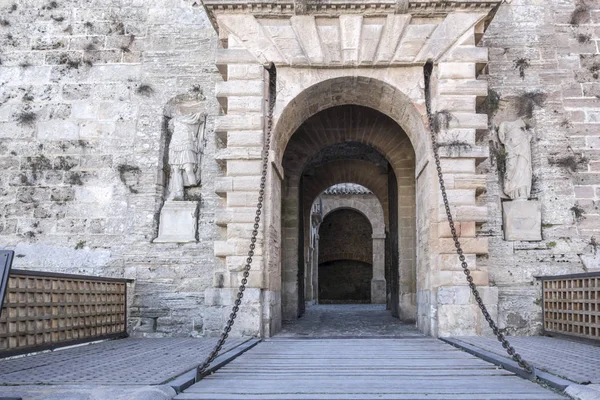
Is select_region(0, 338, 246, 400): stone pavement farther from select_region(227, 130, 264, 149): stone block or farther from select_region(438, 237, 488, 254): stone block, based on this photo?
select_region(438, 237, 488, 254): stone block

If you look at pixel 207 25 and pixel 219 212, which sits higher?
pixel 207 25

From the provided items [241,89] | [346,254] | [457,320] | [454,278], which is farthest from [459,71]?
[346,254]

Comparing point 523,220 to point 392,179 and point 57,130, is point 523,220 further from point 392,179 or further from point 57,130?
point 57,130

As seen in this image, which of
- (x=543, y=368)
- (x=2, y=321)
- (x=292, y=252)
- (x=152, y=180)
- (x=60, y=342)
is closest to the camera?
(x=543, y=368)

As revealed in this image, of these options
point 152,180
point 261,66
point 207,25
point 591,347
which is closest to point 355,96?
point 261,66

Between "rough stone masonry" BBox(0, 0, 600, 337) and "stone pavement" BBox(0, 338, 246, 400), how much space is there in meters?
1.51

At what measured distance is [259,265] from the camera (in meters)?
7.23

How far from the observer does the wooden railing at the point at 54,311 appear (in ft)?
16.8

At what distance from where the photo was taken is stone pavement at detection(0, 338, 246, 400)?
3.50m

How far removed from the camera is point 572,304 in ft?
22.4

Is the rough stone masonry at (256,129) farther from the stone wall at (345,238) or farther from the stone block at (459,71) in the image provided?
the stone wall at (345,238)

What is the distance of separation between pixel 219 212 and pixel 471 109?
3.42 meters

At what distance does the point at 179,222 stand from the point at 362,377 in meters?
4.59

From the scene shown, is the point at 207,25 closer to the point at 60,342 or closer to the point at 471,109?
the point at 471,109
